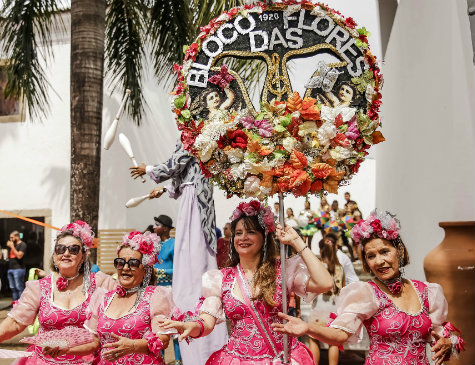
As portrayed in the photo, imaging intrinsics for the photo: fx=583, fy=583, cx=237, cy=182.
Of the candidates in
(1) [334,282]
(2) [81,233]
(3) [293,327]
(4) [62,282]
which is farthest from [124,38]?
(3) [293,327]

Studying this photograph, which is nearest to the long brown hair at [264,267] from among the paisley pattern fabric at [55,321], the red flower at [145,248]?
the red flower at [145,248]

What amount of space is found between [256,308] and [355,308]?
55 centimetres

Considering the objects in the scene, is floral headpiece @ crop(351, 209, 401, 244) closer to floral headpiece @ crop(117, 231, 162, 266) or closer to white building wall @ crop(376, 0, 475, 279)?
floral headpiece @ crop(117, 231, 162, 266)

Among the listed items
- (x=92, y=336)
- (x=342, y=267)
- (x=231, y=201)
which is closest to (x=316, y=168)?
(x=92, y=336)

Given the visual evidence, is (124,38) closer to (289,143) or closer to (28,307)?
(28,307)

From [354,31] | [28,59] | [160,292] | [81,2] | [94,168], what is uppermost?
[81,2]

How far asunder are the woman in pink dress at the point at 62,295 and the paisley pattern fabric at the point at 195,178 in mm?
1363

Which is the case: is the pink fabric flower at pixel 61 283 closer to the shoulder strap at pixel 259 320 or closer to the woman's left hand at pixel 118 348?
the woman's left hand at pixel 118 348

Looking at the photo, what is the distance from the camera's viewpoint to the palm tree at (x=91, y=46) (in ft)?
24.9

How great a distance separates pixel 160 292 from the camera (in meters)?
3.70

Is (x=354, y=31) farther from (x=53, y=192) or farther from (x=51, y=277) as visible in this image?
(x=53, y=192)

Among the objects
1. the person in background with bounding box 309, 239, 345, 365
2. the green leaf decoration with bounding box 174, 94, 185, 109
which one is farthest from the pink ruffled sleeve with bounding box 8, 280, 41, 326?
the person in background with bounding box 309, 239, 345, 365

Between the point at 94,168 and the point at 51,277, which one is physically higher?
the point at 94,168

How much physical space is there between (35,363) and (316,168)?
2.28 m
